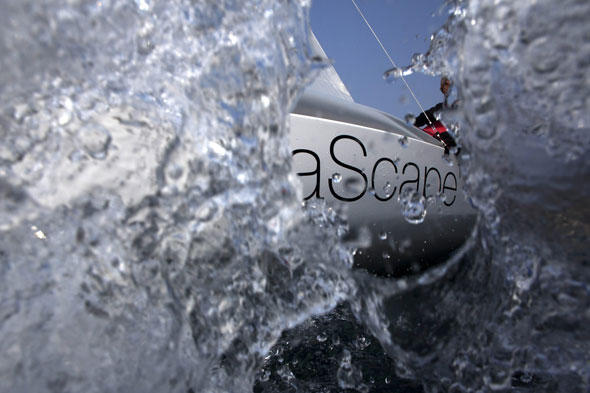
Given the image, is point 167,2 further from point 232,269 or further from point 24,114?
point 232,269

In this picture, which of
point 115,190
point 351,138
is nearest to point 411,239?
point 351,138

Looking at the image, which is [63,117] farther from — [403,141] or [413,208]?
[413,208]

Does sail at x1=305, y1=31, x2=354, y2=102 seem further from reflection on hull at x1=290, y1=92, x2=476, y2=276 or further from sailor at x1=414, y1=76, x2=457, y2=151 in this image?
reflection on hull at x1=290, y1=92, x2=476, y2=276

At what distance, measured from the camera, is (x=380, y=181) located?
1614 millimetres

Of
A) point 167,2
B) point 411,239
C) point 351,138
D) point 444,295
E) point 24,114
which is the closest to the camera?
point 24,114

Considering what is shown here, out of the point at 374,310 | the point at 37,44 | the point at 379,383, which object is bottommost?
the point at 379,383

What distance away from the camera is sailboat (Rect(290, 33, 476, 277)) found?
144cm

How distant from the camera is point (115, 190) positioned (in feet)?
2.08

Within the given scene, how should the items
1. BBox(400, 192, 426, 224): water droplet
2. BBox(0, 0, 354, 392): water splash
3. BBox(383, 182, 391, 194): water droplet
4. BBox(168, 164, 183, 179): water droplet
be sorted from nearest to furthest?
BBox(0, 0, 354, 392): water splash < BBox(168, 164, 183, 179): water droplet < BBox(383, 182, 391, 194): water droplet < BBox(400, 192, 426, 224): water droplet

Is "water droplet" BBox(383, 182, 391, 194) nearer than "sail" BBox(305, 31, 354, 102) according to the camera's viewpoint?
Yes

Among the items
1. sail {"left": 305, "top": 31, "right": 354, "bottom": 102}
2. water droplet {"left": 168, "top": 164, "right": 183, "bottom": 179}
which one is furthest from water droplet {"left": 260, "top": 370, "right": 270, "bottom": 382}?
sail {"left": 305, "top": 31, "right": 354, "bottom": 102}

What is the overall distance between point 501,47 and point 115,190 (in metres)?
0.69

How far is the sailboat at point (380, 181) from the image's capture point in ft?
4.71

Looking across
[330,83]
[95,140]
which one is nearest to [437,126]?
[330,83]
